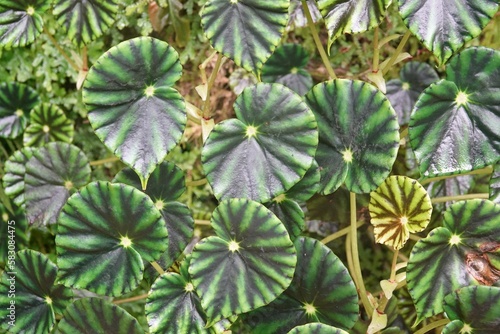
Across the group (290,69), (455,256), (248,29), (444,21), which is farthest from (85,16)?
(455,256)

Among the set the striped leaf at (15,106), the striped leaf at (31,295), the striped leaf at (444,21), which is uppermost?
the striped leaf at (15,106)

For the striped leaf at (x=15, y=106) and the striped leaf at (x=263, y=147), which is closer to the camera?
the striped leaf at (x=263, y=147)

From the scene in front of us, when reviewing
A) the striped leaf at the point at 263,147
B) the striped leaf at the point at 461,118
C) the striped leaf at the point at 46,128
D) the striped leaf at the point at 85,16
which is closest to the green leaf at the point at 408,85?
the striped leaf at the point at 461,118

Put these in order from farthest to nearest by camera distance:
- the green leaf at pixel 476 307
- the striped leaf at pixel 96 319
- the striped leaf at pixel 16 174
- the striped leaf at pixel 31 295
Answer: the striped leaf at pixel 16 174
the striped leaf at pixel 31 295
the striped leaf at pixel 96 319
the green leaf at pixel 476 307

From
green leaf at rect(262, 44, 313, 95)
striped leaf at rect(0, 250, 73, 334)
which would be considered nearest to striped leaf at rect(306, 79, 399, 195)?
green leaf at rect(262, 44, 313, 95)

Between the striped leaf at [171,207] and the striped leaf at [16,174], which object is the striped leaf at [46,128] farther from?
the striped leaf at [171,207]

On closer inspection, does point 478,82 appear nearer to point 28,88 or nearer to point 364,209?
point 364,209

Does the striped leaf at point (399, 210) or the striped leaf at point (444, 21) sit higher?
the striped leaf at point (444, 21)
